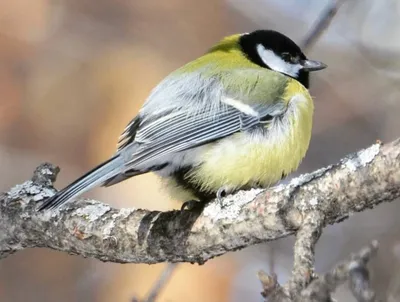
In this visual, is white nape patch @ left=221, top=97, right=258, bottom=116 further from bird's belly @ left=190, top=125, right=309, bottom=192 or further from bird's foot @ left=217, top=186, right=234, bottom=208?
bird's foot @ left=217, top=186, right=234, bottom=208

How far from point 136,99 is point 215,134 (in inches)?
64.6

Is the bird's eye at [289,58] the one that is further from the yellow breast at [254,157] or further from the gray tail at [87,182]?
the gray tail at [87,182]

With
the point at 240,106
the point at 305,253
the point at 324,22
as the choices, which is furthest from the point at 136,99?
the point at 305,253

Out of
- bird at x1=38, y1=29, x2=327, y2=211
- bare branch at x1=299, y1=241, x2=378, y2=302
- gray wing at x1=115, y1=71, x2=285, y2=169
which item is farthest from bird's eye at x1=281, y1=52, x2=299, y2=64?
bare branch at x1=299, y1=241, x2=378, y2=302

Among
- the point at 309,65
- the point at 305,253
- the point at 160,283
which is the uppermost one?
the point at 309,65

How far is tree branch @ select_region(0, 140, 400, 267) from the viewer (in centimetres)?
105

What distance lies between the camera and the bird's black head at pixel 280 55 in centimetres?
183

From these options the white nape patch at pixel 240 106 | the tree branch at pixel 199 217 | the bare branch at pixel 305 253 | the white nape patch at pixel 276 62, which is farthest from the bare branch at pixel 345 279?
the white nape patch at pixel 276 62

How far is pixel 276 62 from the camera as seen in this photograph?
72.4 inches

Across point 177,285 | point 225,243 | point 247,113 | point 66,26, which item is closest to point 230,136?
point 247,113

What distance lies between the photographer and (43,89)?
3162 millimetres

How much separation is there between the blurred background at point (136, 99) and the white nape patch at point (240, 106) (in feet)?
3.44

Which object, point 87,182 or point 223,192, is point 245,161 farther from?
point 87,182

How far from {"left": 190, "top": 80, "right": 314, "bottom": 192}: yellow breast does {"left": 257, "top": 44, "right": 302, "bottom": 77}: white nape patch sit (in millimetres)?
283
